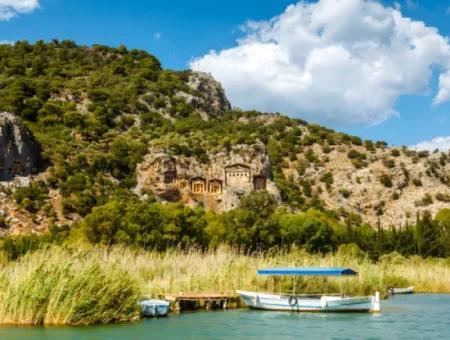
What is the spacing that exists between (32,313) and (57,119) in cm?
7032

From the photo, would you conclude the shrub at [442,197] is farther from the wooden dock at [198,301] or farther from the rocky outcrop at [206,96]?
the wooden dock at [198,301]

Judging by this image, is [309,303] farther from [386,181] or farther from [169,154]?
[386,181]

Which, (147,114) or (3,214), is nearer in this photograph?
(3,214)

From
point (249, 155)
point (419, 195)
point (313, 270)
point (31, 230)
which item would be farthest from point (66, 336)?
point (419, 195)

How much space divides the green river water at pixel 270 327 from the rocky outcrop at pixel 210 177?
50.2m

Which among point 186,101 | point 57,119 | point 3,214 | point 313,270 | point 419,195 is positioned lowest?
point 313,270

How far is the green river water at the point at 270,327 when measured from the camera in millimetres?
20125

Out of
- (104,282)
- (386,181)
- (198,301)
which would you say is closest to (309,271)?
(198,301)

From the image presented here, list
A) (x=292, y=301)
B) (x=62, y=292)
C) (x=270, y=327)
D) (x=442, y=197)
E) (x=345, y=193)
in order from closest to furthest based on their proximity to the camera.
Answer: (x=62, y=292) < (x=270, y=327) < (x=292, y=301) < (x=442, y=197) < (x=345, y=193)

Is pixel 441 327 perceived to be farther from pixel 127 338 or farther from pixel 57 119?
pixel 57 119

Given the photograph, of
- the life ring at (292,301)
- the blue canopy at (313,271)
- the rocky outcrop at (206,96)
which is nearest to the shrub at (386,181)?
the rocky outcrop at (206,96)

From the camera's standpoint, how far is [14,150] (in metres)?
70.0

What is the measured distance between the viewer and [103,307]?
21906mm

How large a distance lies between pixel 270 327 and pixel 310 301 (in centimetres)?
508
